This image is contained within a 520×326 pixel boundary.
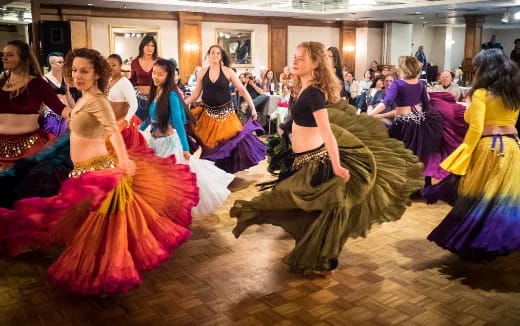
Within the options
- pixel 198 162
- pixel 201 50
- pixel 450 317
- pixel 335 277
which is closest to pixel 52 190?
pixel 198 162

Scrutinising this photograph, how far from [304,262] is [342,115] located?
3.78 ft

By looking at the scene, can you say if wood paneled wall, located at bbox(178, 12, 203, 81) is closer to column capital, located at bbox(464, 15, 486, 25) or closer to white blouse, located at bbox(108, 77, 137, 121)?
column capital, located at bbox(464, 15, 486, 25)

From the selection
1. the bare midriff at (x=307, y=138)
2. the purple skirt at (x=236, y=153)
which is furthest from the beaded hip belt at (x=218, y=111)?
the bare midriff at (x=307, y=138)

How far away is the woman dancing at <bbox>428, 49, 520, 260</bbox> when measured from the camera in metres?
3.47

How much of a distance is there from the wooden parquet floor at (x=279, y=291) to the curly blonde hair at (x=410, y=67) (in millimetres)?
1833

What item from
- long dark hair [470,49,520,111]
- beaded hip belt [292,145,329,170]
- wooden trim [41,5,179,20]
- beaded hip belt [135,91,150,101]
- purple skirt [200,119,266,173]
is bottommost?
purple skirt [200,119,266,173]

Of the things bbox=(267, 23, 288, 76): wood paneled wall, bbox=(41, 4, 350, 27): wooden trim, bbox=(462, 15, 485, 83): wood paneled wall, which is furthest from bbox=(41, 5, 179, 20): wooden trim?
bbox=(462, 15, 485, 83): wood paneled wall

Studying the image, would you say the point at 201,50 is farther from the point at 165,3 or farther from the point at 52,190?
the point at 52,190

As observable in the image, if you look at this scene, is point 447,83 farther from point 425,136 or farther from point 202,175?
point 202,175

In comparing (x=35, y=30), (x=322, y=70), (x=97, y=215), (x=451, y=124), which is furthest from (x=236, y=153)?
(x=35, y=30)

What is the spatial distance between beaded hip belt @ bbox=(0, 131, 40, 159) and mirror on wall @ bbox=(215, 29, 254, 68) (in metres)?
12.9

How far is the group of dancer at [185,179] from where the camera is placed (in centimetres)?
295

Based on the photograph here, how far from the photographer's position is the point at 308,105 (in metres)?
3.29

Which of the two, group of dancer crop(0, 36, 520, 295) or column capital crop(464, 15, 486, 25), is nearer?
group of dancer crop(0, 36, 520, 295)
